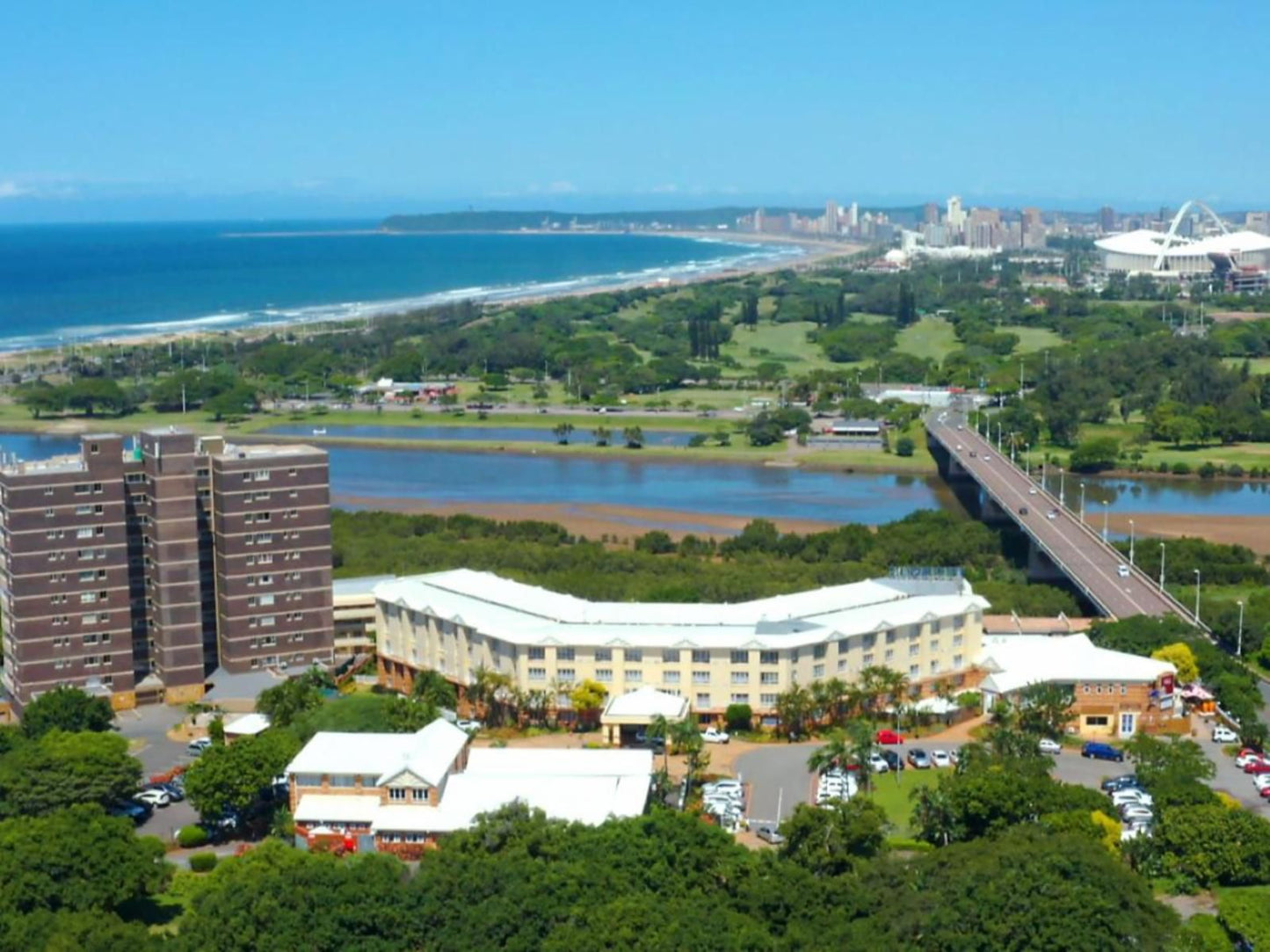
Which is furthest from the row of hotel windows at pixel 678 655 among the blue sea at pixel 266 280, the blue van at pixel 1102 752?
the blue sea at pixel 266 280

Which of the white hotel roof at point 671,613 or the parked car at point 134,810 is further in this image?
the white hotel roof at point 671,613

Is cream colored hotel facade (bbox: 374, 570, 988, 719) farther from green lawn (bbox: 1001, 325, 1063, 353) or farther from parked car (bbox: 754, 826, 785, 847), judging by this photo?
green lawn (bbox: 1001, 325, 1063, 353)

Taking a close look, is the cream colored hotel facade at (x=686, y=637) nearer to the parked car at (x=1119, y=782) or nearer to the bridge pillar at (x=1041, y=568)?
the parked car at (x=1119, y=782)

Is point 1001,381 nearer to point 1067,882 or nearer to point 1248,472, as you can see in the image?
point 1248,472

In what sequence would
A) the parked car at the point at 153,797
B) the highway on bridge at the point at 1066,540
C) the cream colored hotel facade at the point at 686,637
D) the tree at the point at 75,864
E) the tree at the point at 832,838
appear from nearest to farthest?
the tree at the point at 75,864, the tree at the point at 832,838, the parked car at the point at 153,797, the cream colored hotel facade at the point at 686,637, the highway on bridge at the point at 1066,540

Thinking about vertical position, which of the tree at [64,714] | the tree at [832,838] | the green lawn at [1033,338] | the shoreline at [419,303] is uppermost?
the tree at [832,838]

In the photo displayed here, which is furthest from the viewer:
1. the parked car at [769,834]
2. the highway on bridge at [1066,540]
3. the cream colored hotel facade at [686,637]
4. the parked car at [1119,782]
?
the highway on bridge at [1066,540]
